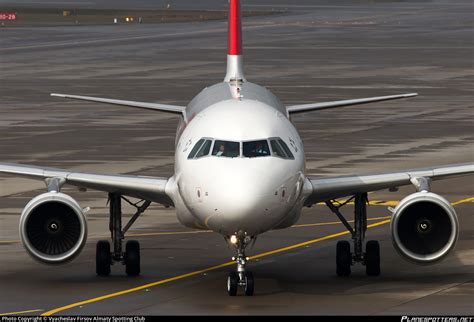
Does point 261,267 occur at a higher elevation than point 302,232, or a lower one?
lower

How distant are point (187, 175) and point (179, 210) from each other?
1651mm

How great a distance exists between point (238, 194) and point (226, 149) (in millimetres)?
1309

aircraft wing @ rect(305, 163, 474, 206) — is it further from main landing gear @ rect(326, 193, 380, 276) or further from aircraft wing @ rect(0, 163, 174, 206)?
aircraft wing @ rect(0, 163, 174, 206)

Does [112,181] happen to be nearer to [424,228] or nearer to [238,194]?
[238,194]

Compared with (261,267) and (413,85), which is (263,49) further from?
(261,267)

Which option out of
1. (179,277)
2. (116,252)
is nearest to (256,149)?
(179,277)

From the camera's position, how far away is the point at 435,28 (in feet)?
439

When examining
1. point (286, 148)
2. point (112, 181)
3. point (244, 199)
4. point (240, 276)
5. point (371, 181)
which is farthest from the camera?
point (371, 181)

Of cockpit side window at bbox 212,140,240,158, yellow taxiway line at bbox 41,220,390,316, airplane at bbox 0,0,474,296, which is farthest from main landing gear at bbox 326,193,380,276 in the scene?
cockpit side window at bbox 212,140,240,158

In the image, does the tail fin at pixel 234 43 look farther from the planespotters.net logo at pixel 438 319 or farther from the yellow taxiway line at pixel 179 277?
the planespotters.net logo at pixel 438 319

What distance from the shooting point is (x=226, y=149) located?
28.3 metres

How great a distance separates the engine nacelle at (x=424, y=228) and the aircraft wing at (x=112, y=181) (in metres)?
4.62

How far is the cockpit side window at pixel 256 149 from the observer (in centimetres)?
2809

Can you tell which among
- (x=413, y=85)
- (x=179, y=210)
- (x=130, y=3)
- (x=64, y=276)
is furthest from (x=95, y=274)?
(x=130, y=3)
